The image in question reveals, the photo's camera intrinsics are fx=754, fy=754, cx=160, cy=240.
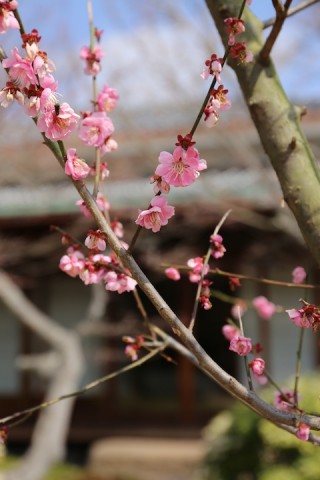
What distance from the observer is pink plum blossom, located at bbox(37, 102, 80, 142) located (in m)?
1.06

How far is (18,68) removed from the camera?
1.06 m

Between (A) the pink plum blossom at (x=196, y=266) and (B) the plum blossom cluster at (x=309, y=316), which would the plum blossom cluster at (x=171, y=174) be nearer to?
(B) the plum blossom cluster at (x=309, y=316)

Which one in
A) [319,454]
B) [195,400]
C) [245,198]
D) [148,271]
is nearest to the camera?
[319,454]

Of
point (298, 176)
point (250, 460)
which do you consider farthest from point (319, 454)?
point (298, 176)

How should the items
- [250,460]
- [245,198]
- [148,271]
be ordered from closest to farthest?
[250,460] → [245,198] → [148,271]

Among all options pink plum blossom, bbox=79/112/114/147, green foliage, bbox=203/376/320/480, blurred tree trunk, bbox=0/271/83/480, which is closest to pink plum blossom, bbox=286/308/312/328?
pink plum blossom, bbox=79/112/114/147

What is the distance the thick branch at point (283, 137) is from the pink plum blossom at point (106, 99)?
0.25 meters

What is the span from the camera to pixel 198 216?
744 centimetres

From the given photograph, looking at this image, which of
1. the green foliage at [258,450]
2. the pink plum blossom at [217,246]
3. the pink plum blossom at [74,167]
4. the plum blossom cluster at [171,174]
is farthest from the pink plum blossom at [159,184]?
the green foliage at [258,450]

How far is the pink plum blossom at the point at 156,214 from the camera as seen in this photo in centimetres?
112

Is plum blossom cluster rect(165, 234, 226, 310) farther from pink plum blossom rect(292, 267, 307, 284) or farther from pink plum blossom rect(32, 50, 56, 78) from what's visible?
pink plum blossom rect(32, 50, 56, 78)

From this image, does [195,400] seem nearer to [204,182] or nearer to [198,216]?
[198,216]

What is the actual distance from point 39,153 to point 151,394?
369cm

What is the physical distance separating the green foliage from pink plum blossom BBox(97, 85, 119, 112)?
3.27 m
